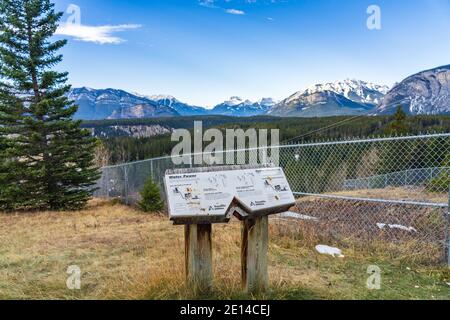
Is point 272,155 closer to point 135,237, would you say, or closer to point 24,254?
point 135,237

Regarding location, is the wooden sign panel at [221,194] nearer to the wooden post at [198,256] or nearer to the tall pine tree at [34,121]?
the wooden post at [198,256]

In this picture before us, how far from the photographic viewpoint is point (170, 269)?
3.92 m

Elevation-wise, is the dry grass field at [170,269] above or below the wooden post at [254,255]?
below

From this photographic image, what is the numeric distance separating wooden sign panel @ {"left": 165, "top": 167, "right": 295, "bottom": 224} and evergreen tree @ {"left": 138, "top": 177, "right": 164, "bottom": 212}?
9.89m

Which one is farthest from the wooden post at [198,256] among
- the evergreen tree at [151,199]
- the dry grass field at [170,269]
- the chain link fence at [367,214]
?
the evergreen tree at [151,199]

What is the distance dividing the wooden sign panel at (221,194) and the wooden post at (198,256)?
224mm

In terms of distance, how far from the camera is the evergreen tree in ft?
42.9

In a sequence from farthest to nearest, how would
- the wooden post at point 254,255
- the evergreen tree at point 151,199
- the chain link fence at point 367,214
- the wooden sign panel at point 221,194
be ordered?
the evergreen tree at point 151,199 < the chain link fence at point 367,214 < the wooden post at point 254,255 < the wooden sign panel at point 221,194

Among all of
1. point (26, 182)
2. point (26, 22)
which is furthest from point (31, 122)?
Answer: point (26, 22)

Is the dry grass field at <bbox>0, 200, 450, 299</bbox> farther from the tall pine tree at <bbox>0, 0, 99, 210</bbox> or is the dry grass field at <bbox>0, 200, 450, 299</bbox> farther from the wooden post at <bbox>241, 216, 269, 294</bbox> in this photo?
the tall pine tree at <bbox>0, 0, 99, 210</bbox>

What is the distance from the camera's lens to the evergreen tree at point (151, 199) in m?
13.1

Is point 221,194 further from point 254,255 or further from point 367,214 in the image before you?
point 367,214

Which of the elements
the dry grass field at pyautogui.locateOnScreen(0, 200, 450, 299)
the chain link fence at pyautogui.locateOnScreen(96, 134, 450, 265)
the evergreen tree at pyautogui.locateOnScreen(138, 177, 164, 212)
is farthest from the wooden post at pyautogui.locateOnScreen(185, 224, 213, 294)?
the evergreen tree at pyautogui.locateOnScreen(138, 177, 164, 212)

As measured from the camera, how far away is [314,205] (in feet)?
35.2
